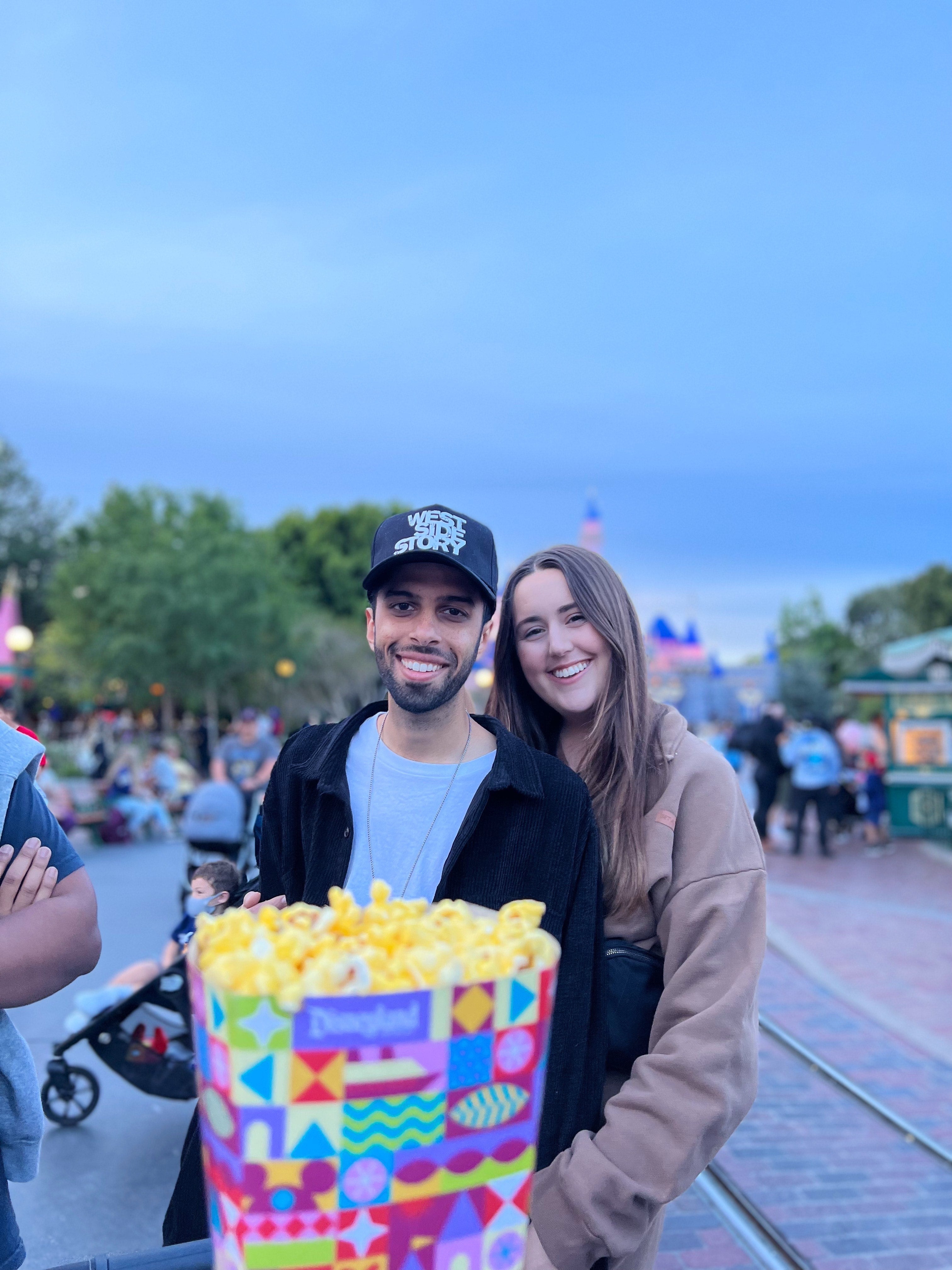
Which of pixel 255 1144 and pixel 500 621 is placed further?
pixel 500 621

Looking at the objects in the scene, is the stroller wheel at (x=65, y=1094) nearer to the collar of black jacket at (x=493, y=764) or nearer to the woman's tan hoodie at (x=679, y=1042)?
the collar of black jacket at (x=493, y=764)

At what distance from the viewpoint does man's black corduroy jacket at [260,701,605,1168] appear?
1857mm

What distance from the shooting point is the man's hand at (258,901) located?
5.93 ft

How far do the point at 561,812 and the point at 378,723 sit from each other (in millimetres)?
492

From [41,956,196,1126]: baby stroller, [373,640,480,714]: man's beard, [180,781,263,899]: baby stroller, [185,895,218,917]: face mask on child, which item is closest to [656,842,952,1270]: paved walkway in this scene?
[185,895,218,917]: face mask on child

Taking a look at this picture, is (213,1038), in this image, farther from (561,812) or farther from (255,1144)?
(561,812)

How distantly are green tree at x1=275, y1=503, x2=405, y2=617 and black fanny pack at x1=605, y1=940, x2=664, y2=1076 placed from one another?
46.8 metres

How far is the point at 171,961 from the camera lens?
5.18 meters

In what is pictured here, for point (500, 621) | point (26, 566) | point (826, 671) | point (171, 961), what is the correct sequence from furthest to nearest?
point (826, 671), point (26, 566), point (171, 961), point (500, 621)

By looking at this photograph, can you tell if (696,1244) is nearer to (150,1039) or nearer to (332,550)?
(150,1039)

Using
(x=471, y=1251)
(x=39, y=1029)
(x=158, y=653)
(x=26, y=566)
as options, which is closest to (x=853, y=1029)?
(x=39, y=1029)

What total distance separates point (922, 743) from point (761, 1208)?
1260 cm

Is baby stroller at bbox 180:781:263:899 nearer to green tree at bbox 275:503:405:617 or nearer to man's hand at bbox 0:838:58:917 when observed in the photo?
man's hand at bbox 0:838:58:917

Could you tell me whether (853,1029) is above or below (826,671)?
below
